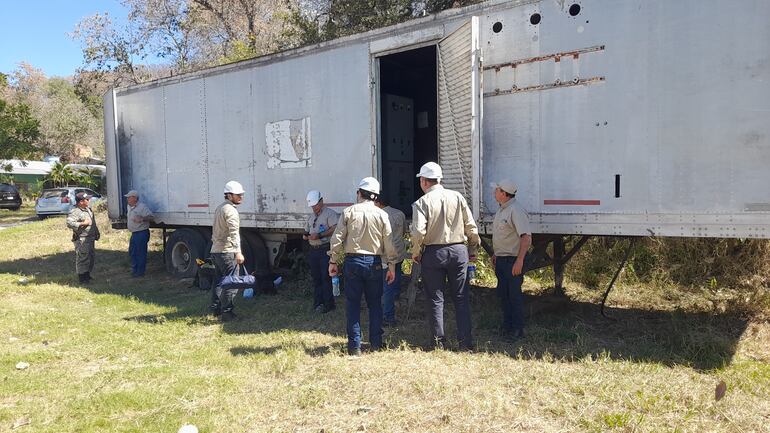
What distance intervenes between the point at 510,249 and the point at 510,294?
1.56 ft

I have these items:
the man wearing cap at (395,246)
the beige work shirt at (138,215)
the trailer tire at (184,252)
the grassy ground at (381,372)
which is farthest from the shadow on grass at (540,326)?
the beige work shirt at (138,215)

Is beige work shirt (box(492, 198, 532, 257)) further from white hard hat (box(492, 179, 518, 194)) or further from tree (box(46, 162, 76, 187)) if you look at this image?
tree (box(46, 162, 76, 187))

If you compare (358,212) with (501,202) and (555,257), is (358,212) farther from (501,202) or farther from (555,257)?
(555,257)

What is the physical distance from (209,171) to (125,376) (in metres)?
4.34

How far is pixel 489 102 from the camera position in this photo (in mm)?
5594

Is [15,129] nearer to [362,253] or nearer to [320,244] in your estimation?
[320,244]

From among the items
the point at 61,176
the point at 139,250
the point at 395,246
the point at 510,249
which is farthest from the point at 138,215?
the point at 61,176


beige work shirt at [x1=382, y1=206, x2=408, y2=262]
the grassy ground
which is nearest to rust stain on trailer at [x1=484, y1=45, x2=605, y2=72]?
beige work shirt at [x1=382, y1=206, x2=408, y2=262]

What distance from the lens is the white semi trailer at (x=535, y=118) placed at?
441 centimetres

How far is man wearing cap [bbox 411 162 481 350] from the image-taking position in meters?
4.80

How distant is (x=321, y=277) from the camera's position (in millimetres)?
6875

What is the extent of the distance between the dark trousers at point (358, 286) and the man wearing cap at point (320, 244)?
1572 mm

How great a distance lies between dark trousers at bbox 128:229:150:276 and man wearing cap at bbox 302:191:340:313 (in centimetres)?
419

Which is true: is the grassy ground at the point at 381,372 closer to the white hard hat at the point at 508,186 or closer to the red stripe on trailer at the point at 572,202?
the red stripe on trailer at the point at 572,202
